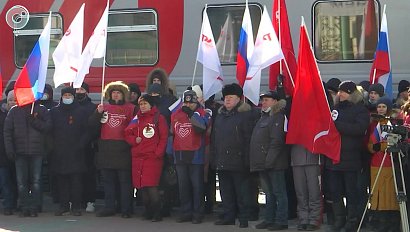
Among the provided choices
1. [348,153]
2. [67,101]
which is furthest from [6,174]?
[348,153]

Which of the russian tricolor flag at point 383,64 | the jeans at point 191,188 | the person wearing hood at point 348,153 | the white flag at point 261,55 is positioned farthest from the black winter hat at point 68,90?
the russian tricolor flag at point 383,64

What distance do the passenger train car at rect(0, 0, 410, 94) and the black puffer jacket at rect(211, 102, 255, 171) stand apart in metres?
0.98

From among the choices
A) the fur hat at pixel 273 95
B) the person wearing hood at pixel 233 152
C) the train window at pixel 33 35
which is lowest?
the person wearing hood at pixel 233 152

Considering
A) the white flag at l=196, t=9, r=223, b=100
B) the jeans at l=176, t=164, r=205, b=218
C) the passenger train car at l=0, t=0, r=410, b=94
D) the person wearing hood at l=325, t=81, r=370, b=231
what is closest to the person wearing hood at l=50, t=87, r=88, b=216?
the passenger train car at l=0, t=0, r=410, b=94

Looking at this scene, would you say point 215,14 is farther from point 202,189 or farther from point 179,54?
point 202,189

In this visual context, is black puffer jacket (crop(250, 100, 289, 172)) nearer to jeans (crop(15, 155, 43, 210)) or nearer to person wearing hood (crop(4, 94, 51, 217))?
person wearing hood (crop(4, 94, 51, 217))

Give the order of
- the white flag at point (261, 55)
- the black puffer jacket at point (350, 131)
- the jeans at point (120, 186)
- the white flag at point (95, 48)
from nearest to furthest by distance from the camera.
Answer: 1. the black puffer jacket at point (350, 131)
2. the white flag at point (261, 55)
3. the white flag at point (95, 48)
4. the jeans at point (120, 186)

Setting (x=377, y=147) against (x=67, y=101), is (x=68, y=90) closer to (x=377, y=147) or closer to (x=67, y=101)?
(x=67, y=101)

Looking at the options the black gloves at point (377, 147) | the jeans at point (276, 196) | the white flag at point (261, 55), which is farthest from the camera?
the white flag at point (261, 55)

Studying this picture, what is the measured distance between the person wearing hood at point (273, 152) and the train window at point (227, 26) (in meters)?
1.47

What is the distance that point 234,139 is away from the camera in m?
9.83

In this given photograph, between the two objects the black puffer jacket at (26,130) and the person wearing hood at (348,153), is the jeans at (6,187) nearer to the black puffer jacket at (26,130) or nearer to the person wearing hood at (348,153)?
the black puffer jacket at (26,130)

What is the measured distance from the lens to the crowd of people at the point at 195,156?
9.21 metres

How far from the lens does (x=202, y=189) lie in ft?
33.6
